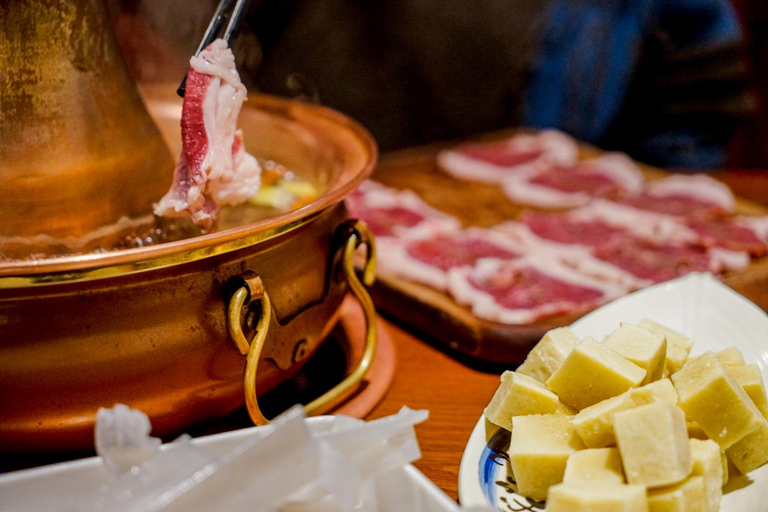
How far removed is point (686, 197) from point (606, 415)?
220 cm

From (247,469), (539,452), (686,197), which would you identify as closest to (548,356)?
(539,452)

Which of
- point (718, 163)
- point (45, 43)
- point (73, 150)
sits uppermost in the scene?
point (45, 43)

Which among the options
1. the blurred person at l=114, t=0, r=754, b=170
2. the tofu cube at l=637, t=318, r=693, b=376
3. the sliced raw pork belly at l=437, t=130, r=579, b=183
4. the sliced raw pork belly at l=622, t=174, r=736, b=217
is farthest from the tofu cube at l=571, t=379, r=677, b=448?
the blurred person at l=114, t=0, r=754, b=170

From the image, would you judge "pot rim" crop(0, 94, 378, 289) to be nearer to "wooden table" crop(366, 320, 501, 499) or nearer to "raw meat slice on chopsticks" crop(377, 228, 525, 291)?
"wooden table" crop(366, 320, 501, 499)

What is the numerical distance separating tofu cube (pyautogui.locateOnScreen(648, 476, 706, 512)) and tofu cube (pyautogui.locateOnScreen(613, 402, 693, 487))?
2 centimetres

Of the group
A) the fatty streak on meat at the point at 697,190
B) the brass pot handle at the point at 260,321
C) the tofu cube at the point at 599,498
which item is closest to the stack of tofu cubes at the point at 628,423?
the tofu cube at the point at 599,498

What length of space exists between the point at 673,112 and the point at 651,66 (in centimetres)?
36

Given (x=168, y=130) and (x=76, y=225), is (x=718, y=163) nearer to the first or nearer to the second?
(x=168, y=130)

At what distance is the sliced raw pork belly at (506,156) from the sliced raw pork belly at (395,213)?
0.42 meters

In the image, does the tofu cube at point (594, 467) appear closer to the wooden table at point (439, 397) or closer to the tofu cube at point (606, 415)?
the tofu cube at point (606, 415)

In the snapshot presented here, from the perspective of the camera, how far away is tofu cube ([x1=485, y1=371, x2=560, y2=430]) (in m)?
1.17

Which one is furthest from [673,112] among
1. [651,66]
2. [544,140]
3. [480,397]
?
[480,397]

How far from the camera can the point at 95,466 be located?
1.00 metres

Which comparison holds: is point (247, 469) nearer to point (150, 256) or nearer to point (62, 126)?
point (150, 256)
